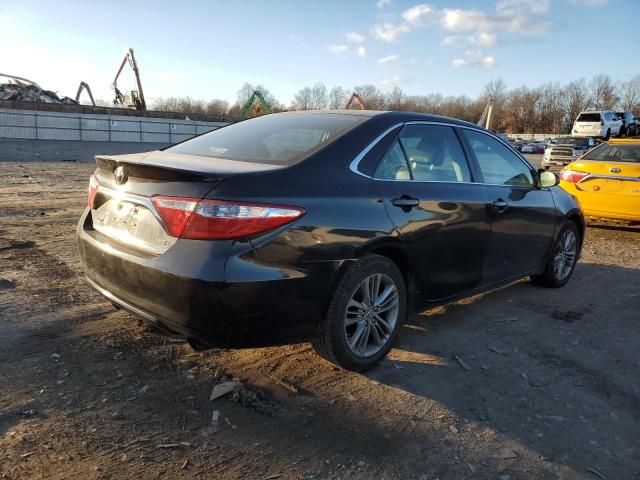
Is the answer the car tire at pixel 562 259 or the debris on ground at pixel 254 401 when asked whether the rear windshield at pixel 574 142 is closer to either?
the car tire at pixel 562 259

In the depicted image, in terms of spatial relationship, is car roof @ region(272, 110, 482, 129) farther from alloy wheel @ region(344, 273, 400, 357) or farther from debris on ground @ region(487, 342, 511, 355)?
debris on ground @ region(487, 342, 511, 355)

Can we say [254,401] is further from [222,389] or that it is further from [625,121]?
[625,121]

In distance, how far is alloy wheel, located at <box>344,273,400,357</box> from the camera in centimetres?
313

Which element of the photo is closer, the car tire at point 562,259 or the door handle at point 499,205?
the door handle at point 499,205

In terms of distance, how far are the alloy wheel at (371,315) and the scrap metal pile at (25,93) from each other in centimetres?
4567

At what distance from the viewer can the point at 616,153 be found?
858cm

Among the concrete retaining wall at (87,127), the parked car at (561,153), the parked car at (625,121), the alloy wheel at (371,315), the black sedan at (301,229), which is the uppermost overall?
the parked car at (625,121)

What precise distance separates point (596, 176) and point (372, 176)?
648cm

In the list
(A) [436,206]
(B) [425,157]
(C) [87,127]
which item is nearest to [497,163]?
(B) [425,157]

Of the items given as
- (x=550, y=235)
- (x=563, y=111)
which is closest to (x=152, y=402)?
(x=550, y=235)

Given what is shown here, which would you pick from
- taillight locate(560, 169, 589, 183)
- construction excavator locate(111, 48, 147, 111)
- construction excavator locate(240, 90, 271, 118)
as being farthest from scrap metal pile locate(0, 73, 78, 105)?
taillight locate(560, 169, 589, 183)

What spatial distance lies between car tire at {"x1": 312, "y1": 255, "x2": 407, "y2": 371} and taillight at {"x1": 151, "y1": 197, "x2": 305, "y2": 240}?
0.62 meters

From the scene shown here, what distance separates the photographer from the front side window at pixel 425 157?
133 inches

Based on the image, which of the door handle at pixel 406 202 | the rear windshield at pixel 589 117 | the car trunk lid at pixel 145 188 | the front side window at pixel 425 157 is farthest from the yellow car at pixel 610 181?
the rear windshield at pixel 589 117
